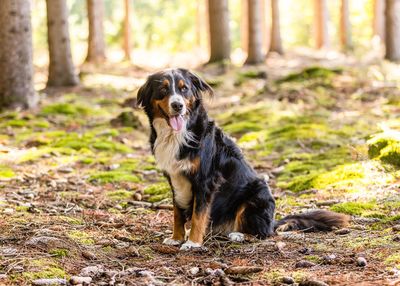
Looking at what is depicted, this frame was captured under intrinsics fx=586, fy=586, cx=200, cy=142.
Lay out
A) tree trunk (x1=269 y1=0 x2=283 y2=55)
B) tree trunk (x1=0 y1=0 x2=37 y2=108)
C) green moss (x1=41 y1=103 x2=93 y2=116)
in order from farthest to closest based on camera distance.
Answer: tree trunk (x1=269 y1=0 x2=283 y2=55) → green moss (x1=41 y1=103 x2=93 y2=116) → tree trunk (x1=0 y1=0 x2=37 y2=108)

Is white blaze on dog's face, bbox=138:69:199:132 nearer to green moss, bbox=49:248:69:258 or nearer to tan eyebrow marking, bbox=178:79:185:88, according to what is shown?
tan eyebrow marking, bbox=178:79:185:88

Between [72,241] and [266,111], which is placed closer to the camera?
[72,241]

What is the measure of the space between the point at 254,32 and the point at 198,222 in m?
14.3

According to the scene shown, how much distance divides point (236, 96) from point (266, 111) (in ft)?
8.46

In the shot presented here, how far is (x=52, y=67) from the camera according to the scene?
587 inches

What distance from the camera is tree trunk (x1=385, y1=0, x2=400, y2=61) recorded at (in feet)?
59.3

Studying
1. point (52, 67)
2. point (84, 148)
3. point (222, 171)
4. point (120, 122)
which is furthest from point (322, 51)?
point (222, 171)

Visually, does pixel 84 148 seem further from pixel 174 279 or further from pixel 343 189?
pixel 174 279

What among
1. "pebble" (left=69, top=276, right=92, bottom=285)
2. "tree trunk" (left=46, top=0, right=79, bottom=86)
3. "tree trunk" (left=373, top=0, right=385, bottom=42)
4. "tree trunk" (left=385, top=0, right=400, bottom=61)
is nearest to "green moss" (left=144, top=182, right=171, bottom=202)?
"pebble" (left=69, top=276, right=92, bottom=285)

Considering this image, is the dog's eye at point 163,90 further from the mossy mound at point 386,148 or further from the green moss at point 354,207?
the mossy mound at point 386,148

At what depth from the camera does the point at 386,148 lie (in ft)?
25.1

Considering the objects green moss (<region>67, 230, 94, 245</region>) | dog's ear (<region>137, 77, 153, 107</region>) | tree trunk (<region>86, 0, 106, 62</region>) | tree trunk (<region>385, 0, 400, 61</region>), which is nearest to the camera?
green moss (<region>67, 230, 94, 245</region>)

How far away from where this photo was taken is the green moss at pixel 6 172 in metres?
7.92

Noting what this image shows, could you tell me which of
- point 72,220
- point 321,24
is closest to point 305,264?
point 72,220
